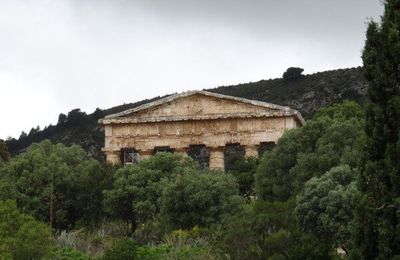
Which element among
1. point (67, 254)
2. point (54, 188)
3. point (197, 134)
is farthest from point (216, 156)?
point (67, 254)

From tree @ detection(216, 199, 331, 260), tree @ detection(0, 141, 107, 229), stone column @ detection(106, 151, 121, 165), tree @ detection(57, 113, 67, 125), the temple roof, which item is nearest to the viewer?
tree @ detection(216, 199, 331, 260)

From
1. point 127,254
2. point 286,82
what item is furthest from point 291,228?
point 286,82

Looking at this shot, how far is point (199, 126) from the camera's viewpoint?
51969 mm

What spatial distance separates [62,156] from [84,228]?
20.2ft

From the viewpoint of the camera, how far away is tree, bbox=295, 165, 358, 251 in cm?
2431

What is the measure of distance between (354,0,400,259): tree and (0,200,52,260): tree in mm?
10250

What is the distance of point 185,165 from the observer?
Answer: 122 ft

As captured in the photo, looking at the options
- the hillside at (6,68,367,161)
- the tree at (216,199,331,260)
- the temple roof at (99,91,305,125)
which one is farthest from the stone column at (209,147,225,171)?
the tree at (216,199,331,260)

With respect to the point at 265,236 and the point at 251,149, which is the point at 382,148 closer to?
the point at 265,236

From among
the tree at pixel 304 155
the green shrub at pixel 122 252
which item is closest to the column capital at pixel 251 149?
the tree at pixel 304 155

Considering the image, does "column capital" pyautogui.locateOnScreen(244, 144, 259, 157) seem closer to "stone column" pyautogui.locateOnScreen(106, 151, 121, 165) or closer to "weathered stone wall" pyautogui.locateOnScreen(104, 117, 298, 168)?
"weathered stone wall" pyautogui.locateOnScreen(104, 117, 298, 168)

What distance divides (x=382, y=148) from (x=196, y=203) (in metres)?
14.6

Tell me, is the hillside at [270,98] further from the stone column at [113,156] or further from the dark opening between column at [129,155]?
the stone column at [113,156]

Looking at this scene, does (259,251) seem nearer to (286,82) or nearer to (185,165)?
(185,165)
